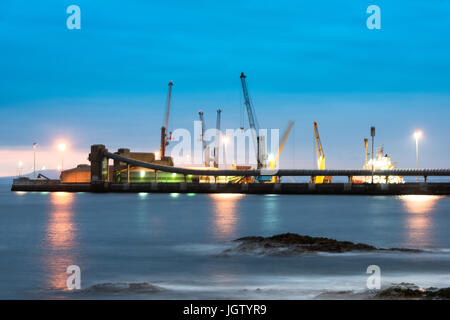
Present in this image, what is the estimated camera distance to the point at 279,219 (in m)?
80.2

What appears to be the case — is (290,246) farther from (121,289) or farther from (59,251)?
(59,251)

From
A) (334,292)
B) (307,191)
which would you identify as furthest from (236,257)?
(307,191)

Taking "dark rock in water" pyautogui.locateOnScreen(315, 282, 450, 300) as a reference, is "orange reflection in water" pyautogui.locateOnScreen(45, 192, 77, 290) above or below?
below

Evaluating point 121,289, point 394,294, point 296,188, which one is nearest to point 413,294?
point 394,294

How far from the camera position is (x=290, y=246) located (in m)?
33.7

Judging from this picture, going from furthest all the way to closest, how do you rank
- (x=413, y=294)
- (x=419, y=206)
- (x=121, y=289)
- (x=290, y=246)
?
(x=419, y=206) → (x=290, y=246) → (x=121, y=289) → (x=413, y=294)

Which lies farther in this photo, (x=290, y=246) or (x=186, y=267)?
(x=290, y=246)

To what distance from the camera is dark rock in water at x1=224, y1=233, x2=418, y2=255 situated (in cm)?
3266

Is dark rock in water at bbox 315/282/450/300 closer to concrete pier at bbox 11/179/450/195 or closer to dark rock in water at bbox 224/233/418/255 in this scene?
dark rock in water at bbox 224/233/418/255

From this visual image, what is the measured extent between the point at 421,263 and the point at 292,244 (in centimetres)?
732

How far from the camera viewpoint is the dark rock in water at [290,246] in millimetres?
32656

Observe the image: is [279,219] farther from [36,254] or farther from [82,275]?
[82,275]

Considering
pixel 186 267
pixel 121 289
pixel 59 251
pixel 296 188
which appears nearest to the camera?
pixel 121 289

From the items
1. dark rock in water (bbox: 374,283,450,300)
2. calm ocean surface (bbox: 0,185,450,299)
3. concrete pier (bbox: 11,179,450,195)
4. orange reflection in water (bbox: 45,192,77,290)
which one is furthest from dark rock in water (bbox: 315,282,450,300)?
concrete pier (bbox: 11,179,450,195)
